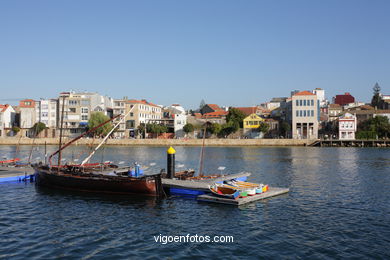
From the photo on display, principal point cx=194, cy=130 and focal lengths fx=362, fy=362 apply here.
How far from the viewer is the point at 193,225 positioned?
2048cm

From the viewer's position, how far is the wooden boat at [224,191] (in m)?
25.9

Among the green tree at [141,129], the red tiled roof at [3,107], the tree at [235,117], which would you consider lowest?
the green tree at [141,129]

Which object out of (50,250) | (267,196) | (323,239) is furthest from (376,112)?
(50,250)

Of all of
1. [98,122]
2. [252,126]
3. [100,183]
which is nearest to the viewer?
[100,183]

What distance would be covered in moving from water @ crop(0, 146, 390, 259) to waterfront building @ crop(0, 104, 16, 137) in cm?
11383

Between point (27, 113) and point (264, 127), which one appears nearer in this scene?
point (264, 127)

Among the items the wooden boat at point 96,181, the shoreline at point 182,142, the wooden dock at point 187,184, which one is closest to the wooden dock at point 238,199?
the wooden dock at point 187,184

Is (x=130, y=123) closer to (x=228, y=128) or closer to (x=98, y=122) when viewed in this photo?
(x=98, y=122)

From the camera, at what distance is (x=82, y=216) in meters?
22.8

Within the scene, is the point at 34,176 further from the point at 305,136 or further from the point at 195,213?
the point at 305,136

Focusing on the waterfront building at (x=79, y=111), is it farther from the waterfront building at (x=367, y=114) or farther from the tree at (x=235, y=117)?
the waterfront building at (x=367, y=114)

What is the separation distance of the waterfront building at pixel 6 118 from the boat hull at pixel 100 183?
368 feet

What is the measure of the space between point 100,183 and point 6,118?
122 metres

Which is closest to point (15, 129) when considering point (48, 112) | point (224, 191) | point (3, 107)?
point (48, 112)
